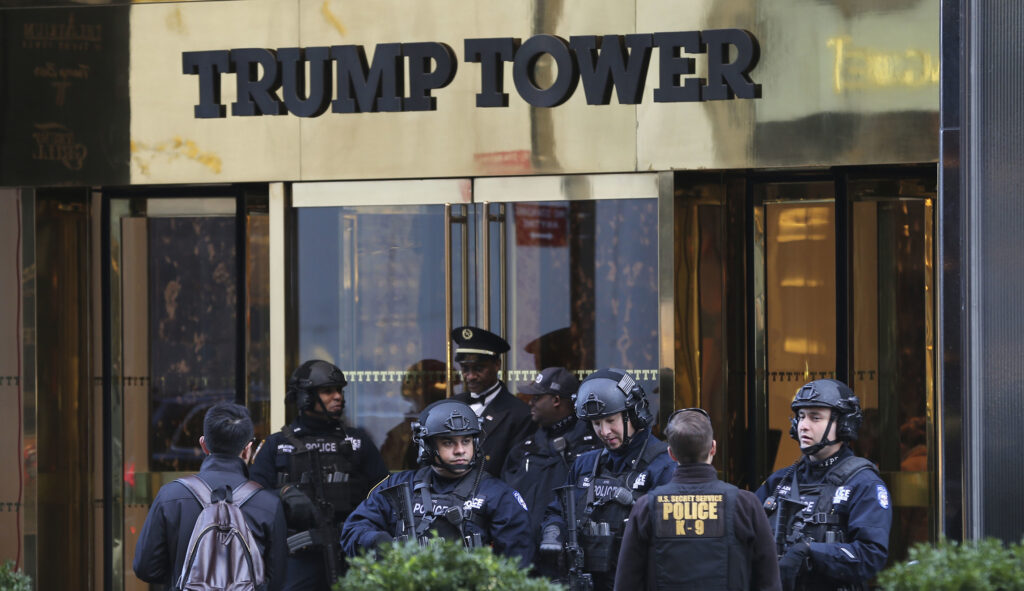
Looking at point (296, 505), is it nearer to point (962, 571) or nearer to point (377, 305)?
point (377, 305)

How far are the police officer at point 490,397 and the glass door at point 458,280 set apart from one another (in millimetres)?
469

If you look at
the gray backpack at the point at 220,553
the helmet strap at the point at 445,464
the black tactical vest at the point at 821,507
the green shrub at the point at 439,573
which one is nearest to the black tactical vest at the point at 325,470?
the helmet strap at the point at 445,464

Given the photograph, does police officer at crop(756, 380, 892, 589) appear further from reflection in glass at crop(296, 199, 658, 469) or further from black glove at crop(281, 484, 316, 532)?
black glove at crop(281, 484, 316, 532)

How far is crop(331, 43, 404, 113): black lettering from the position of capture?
34.6 ft

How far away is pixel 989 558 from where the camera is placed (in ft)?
19.6

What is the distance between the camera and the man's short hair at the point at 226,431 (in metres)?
7.40

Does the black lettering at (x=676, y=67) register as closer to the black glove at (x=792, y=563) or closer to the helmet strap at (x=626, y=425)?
the helmet strap at (x=626, y=425)

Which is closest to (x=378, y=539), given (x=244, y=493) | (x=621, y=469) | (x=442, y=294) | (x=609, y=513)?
(x=244, y=493)

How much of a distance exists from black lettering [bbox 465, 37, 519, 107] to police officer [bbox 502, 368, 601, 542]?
1987mm

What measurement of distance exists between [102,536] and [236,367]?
1.64 m

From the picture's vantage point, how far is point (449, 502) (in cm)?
785

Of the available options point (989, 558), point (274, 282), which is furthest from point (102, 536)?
point (989, 558)

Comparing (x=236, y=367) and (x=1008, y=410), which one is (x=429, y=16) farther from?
(x=1008, y=410)

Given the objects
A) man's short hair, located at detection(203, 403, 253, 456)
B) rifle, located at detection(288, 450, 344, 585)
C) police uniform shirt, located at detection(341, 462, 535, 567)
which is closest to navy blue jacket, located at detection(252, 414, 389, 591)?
rifle, located at detection(288, 450, 344, 585)
